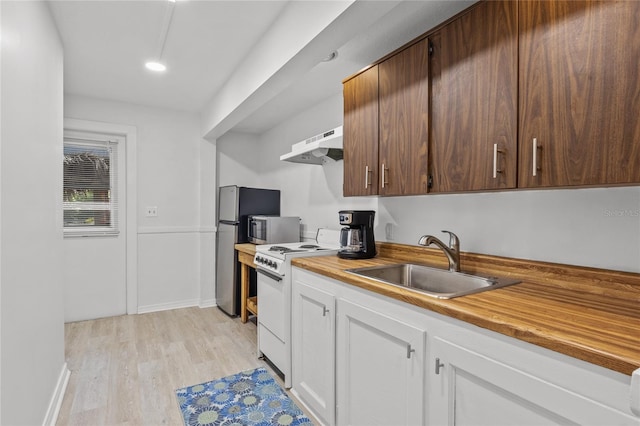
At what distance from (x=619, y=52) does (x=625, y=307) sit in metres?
0.85

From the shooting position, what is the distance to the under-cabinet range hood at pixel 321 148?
248 centimetres

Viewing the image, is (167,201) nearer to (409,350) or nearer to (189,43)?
(189,43)

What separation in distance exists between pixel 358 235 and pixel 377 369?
38.2 inches

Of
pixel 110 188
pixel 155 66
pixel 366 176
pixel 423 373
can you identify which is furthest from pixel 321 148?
pixel 110 188

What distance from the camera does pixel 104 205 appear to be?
12.0 feet

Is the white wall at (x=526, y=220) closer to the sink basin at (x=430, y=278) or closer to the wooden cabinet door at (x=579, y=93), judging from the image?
the sink basin at (x=430, y=278)

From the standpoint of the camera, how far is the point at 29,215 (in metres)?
1.47

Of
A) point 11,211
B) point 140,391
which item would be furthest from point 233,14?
point 140,391

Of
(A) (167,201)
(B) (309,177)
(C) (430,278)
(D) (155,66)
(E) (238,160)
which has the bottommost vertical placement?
(C) (430,278)

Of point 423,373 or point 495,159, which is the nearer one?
point 423,373

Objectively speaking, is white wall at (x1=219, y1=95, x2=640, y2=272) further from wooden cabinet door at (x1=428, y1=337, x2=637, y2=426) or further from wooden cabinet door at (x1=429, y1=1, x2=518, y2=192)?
wooden cabinet door at (x1=428, y1=337, x2=637, y2=426)

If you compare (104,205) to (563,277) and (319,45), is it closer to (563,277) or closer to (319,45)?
(319,45)

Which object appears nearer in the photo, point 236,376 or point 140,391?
point 140,391

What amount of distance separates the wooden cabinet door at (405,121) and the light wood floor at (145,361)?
1792mm
